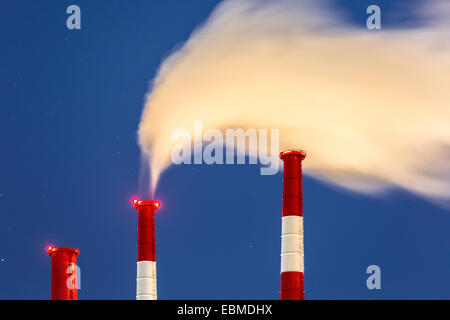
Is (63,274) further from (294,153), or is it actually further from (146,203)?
(294,153)

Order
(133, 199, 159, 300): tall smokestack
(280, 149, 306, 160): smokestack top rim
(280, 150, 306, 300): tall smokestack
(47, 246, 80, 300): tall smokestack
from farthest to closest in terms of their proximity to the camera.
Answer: (47, 246, 80, 300): tall smokestack
(133, 199, 159, 300): tall smokestack
(280, 149, 306, 160): smokestack top rim
(280, 150, 306, 300): tall smokestack

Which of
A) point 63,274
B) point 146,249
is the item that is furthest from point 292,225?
point 63,274

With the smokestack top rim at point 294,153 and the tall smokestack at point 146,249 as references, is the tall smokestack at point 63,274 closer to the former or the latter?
the tall smokestack at point 146,249

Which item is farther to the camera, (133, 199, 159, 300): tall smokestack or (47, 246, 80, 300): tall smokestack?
(47, 246, 80, 300): tall smokestack

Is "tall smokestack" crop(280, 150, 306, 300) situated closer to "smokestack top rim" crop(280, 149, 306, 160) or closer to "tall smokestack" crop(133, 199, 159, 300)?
"smokestack top rim" crop(280, 149, 306, 160)

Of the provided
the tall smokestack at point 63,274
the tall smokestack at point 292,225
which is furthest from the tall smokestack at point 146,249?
the tall smokestack at point 292,225

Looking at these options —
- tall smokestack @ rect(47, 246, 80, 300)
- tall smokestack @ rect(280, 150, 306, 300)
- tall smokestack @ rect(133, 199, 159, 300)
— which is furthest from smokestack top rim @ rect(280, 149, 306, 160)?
→ tall smokestack @ rect(47, 246, 80, 300)
